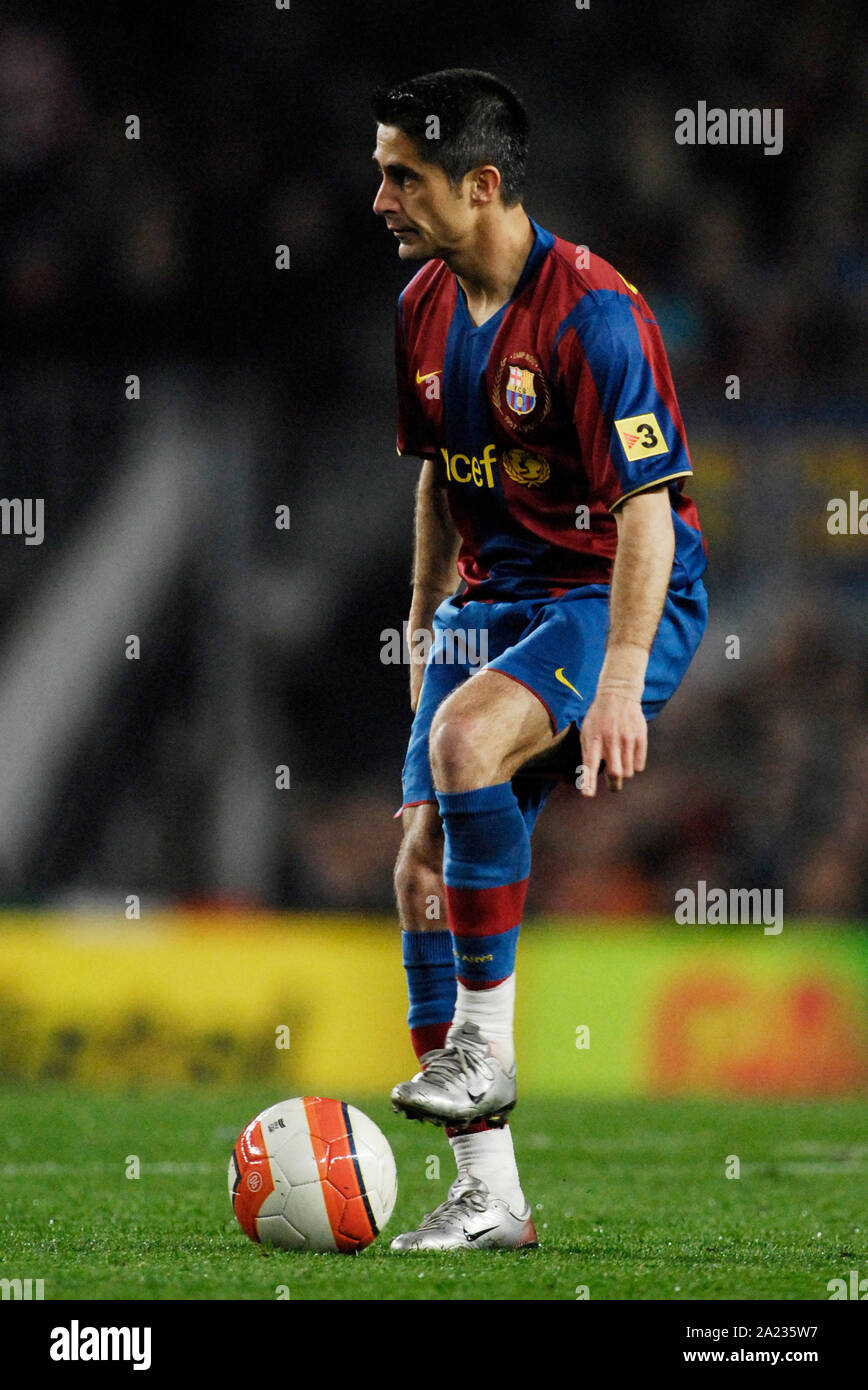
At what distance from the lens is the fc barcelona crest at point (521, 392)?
4.36m

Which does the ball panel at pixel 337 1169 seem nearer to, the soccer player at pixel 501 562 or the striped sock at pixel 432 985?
the soccer player at pixel 501 562

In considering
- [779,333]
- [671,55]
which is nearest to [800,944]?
[779,333]

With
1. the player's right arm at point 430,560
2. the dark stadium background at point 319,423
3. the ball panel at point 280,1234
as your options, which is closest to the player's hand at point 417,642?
the player's right arm at point 430,560

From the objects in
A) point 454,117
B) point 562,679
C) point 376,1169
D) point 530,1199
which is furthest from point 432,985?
point 454,117

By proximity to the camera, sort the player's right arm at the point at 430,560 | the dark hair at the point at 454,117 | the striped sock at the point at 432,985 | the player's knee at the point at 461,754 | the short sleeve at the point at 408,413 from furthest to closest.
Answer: the player's right arm at the point at 430,560
the short sleeve at the point at 408,413
the striped sock at the point at 432,985
the dark hair at the point at 454,117
the player's knee at the point at 461,754

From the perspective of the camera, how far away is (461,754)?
4086 millimetres

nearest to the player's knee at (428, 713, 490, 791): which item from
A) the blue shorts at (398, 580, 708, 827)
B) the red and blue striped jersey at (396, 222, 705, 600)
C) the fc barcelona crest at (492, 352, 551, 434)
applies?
the blue shorts at (398, 580, 708, 827)

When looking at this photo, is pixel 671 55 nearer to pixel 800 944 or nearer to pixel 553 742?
pixel 800 944

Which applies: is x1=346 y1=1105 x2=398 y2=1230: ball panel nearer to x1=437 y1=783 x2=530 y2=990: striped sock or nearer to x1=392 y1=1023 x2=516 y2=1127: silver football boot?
x1=392 y1=1023 x2=516 y2=1127: silver football boot

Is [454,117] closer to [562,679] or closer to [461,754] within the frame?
[562,679]

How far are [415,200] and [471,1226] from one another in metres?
2.30

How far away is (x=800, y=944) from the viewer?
9852 millimetres

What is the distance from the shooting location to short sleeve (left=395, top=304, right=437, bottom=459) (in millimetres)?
4699
